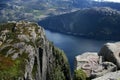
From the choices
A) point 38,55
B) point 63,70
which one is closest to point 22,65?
point 38,55

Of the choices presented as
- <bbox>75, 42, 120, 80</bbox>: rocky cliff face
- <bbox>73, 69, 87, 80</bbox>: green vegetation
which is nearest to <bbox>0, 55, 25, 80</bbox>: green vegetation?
<bbox>75, 42, 120, 80</bbox>: rocky cliff face

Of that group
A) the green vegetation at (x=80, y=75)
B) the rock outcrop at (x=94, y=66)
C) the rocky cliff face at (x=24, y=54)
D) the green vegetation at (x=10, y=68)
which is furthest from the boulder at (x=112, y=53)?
the rocky cliff face at (x=24, y=54)

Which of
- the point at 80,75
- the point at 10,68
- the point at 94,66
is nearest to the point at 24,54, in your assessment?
the point at 10,68

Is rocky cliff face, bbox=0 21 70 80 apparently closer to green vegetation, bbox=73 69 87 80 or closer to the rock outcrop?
the rock outcrop

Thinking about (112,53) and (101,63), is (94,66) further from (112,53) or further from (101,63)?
(112,53)

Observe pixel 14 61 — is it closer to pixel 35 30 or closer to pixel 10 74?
pixel 10 74
